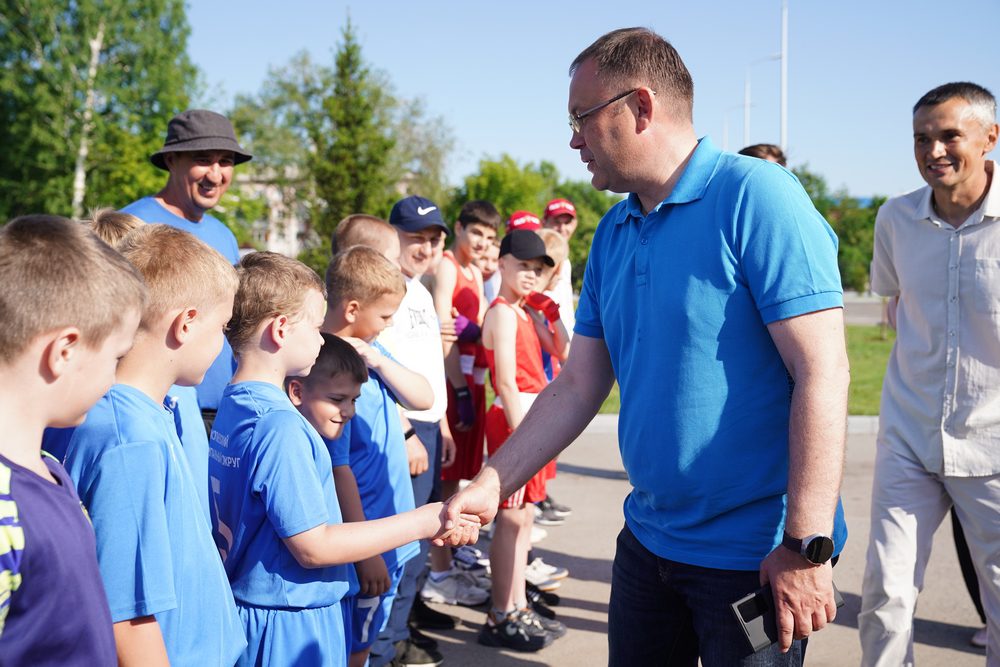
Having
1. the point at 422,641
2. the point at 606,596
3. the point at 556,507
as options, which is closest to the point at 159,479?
the point at 422,641

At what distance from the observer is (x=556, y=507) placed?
6773 millimetres

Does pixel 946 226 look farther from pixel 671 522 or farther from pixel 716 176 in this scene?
pixel 671 522

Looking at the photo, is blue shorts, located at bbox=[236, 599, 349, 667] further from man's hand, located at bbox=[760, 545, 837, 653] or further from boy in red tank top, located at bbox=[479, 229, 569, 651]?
boy in red tank top, located at bbox=[479, 229, 569, 651]

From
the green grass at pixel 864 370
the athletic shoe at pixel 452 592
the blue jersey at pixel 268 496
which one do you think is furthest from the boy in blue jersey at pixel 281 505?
the green grass at pixel 864 370

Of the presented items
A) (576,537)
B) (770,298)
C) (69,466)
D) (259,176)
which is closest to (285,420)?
(69,466)

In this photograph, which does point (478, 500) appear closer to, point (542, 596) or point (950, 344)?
point (950, 344)

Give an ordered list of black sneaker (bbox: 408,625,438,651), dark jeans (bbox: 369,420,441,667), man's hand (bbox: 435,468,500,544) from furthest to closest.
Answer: black sneaker (bbox: 408,625,438,651) < dark jeans (bbox: 369,420,441,667) < man's hand (bbox: 435,468,500,544)

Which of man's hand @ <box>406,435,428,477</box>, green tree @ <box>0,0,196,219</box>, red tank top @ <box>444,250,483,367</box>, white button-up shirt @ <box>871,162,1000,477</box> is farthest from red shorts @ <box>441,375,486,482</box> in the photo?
green tree @ <box>0,0,196,219</box>

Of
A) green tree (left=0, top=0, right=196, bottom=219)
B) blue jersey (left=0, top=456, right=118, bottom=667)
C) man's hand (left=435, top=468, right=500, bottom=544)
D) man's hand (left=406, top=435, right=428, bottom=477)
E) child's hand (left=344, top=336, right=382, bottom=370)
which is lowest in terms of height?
man's hand (left=406, top=435, right=428, bottom=477)

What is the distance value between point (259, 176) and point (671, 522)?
56471mm

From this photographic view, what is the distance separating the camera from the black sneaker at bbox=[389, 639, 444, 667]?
4.12 m

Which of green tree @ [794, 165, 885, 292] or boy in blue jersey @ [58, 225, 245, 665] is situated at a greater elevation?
green tree @ [794, 165, 885, 292]

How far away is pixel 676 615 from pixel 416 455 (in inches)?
72.2

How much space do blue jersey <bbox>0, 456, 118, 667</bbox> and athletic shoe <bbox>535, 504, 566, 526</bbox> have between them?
5100 mm
